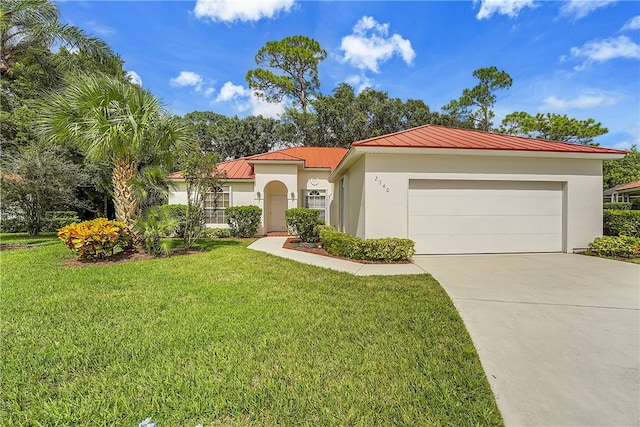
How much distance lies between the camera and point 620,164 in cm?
2734

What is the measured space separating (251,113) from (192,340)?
28.5 m

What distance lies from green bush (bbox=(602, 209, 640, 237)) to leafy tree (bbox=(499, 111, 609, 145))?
2184 cm

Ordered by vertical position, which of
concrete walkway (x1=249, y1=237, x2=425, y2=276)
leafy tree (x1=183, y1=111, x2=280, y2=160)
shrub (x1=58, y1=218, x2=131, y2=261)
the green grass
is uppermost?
leafy tree (x1=183, y1=111, x2=280, y2=160)

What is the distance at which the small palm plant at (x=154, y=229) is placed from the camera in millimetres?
8672

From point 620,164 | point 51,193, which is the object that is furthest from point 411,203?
point 620,164

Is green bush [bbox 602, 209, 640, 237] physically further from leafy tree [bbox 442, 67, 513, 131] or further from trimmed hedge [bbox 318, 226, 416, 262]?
leafy tree [bbox 442, 67, 513, 131]

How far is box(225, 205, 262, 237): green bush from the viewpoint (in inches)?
580

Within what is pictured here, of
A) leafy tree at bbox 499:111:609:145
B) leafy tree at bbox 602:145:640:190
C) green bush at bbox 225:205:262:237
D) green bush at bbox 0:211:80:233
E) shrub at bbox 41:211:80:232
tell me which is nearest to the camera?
green bush at bbox 225:205:262:237

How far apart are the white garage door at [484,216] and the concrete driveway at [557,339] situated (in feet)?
7.77

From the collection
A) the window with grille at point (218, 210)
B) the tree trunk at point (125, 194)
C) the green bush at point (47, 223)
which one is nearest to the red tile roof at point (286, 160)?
the window with grille at point (218, 210)

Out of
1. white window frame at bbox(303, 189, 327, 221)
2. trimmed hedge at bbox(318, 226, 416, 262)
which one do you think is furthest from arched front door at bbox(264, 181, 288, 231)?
trimmed hedge at bbox(318, 226, 416, 262)

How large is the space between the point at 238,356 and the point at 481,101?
3436cm

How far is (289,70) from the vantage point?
27125mm

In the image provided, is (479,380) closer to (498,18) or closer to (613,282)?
(613,282)
